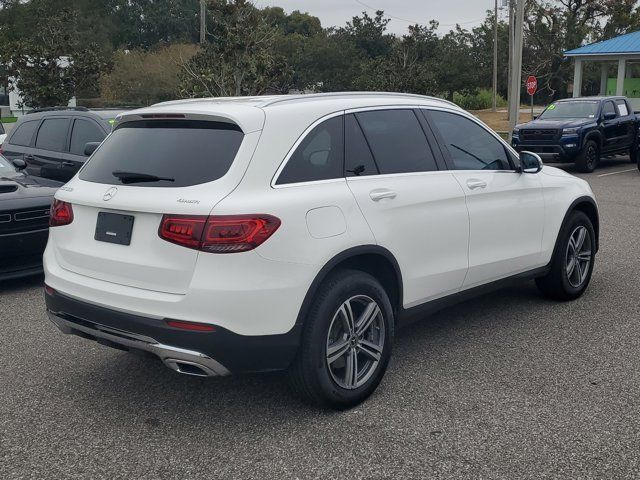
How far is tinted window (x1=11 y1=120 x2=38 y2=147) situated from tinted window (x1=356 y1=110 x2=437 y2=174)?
7.64 meters

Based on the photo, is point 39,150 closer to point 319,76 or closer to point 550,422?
point 550,422

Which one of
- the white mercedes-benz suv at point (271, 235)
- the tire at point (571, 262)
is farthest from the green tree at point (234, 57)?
the white mercedes-benz suv at point (271, 235)

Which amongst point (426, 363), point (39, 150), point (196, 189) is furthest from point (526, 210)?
point (39, 150)

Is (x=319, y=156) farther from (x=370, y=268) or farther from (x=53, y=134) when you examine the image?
(x=53, y=134)

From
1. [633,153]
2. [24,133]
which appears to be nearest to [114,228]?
[24,133]

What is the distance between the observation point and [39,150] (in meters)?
10.5

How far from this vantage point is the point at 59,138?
10164 mm

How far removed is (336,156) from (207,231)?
3.30ft

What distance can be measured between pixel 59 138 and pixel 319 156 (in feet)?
23.5

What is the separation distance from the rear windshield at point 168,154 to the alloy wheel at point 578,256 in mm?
3461

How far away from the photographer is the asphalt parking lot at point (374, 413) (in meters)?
3.47

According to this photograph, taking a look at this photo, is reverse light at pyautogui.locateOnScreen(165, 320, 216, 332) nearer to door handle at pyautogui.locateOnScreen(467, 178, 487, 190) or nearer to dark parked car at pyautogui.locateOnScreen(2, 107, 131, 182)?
door handle at pyautogui.locateOnScreen(467, 178, 487, 190)

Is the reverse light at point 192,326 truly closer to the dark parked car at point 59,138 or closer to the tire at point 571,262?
the tire at point 571,262

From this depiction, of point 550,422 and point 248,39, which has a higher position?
point 248,39
